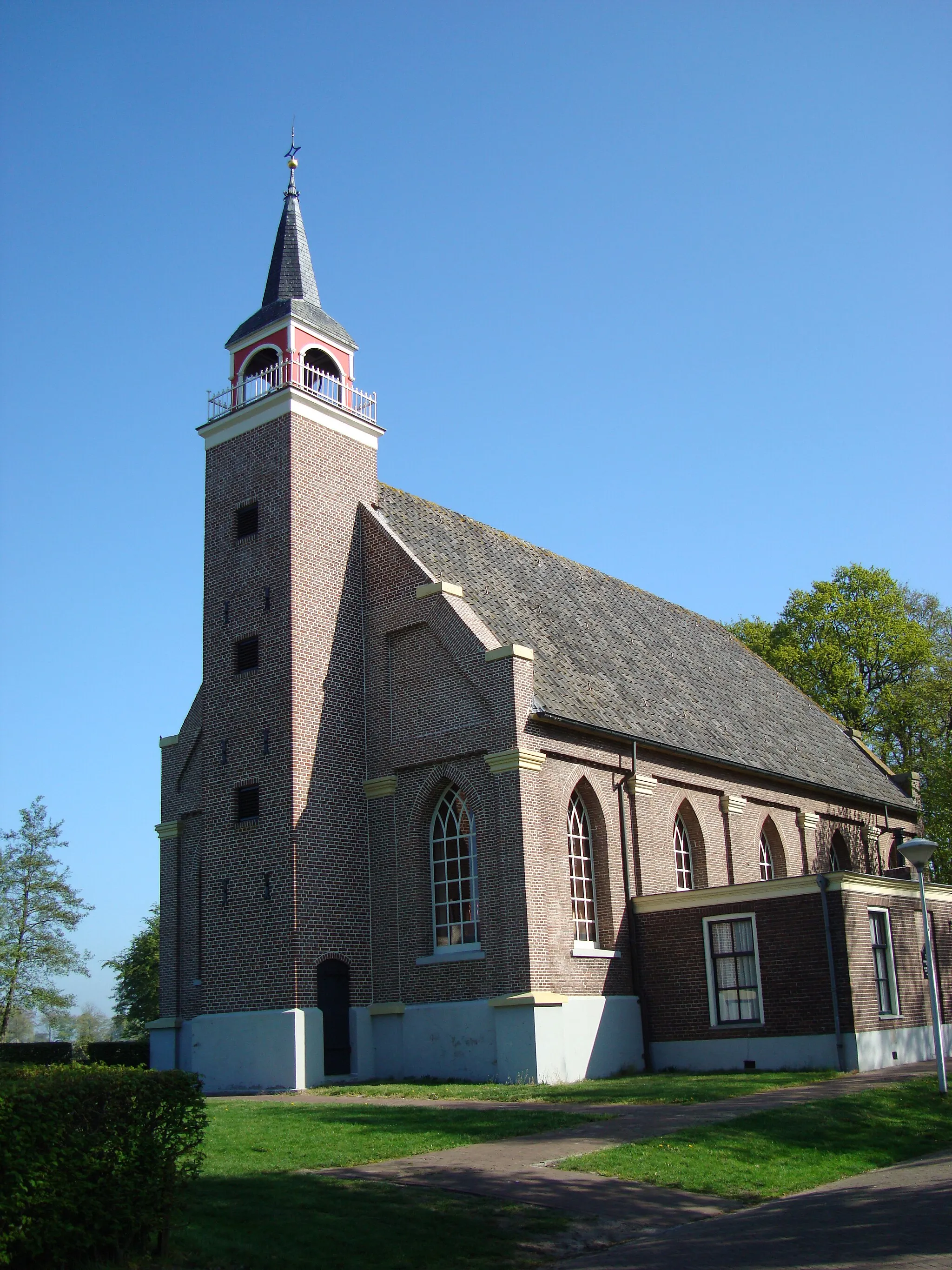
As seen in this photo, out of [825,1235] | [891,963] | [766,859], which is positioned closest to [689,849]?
[766,859]

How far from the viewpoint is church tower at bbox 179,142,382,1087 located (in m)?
25.4

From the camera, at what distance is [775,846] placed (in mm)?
34875

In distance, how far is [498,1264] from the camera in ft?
32.7

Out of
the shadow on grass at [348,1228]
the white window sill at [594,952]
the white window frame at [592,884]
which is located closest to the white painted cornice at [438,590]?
the white window frame at [592,884]

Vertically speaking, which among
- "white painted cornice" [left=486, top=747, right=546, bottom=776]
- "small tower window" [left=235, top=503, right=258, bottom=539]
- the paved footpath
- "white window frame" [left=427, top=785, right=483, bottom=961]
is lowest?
the paved footpath

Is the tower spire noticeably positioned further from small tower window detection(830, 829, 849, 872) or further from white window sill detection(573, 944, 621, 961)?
small tower window detection(830, 829, 849, 872)

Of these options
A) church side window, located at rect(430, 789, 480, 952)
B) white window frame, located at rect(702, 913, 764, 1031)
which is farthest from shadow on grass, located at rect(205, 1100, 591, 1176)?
white window frame, located at rect(702, 913, 764, 1031)

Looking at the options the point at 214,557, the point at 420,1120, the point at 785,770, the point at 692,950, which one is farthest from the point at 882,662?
the point at 420,1120

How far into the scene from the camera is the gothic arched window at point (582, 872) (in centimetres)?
2633

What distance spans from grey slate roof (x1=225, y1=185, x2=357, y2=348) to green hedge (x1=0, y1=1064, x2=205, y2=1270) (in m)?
22.8

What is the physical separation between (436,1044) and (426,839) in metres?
4.35

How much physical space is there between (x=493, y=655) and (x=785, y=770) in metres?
13.6

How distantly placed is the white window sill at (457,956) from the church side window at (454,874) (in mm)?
132

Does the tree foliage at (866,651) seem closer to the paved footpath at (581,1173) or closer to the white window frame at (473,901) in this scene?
the white window frame at (473,901)
